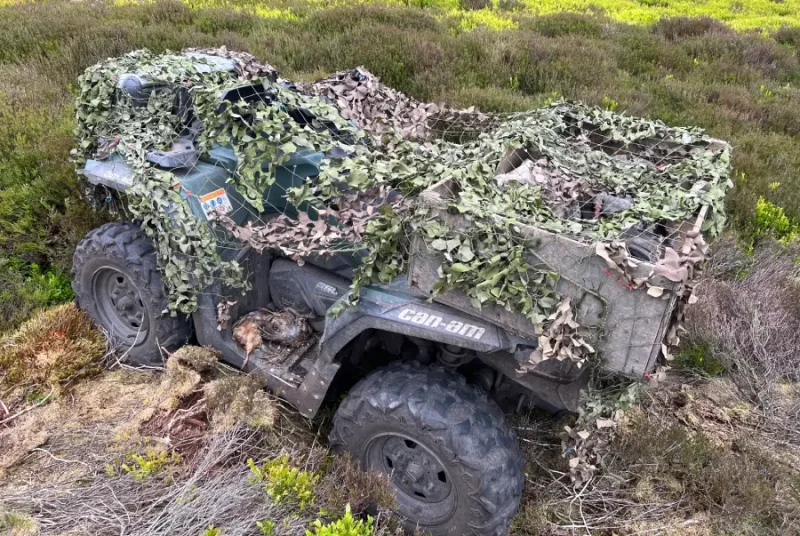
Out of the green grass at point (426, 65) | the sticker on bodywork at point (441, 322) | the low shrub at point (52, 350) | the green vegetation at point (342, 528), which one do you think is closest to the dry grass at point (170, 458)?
the low shrub at point (52, 350)

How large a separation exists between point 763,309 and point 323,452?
3.44 metres

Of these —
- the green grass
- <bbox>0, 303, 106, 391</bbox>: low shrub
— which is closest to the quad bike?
<bbox>0, 303, 106, 391</bbox>: low shrub

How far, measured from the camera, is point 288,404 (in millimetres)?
3479

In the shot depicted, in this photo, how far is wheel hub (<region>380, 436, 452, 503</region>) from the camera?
9.12 ft

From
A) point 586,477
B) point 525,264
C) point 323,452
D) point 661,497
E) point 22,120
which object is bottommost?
point 661,497

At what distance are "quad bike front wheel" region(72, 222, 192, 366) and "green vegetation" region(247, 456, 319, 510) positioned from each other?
47.9 inches

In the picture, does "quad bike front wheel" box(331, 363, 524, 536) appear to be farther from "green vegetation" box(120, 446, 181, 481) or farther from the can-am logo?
"green vegetation" box(120, 446, 181, 481)

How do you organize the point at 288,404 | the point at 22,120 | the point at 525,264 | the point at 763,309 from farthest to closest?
the point at 22,120 → the point at 763,309 → the point at 288,404 → the point at 525,264

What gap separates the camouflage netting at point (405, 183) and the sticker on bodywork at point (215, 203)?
68 mm

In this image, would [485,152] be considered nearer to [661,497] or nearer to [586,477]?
[586,477]

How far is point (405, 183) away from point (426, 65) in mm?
6380

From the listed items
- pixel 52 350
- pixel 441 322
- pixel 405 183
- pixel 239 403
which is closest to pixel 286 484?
pixel 239 403

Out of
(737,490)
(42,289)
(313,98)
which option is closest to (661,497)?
(737,490)

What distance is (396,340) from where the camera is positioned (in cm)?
313
